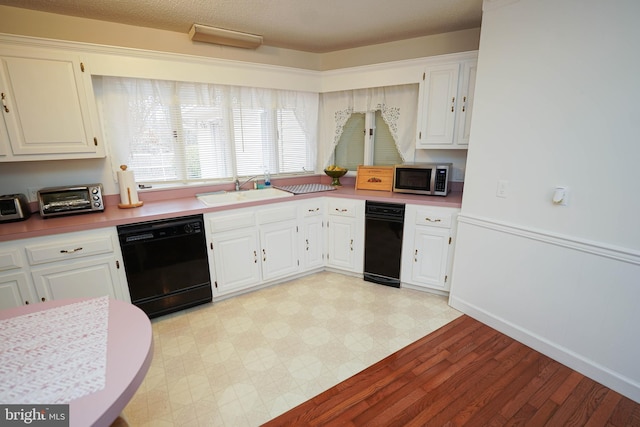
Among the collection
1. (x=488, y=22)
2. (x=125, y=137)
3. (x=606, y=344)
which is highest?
(x=488, y=22)

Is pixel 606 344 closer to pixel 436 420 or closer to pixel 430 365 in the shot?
pixel 430 365

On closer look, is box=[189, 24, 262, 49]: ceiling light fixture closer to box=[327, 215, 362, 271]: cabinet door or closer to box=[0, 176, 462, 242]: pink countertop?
box=[0, 176, 462, 242]: pink countertop

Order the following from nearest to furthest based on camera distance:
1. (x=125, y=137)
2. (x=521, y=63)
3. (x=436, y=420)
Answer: (x=436, y=420), (x=521, y=63), (x=125, y=137)

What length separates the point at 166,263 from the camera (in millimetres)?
2496

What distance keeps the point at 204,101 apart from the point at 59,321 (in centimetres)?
240

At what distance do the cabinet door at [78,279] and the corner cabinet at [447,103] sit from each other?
3002mm

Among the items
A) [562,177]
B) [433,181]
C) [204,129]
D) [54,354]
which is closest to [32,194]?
[204,129]

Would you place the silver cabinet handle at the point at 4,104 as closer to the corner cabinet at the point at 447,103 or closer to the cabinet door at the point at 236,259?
the cabinet door at the point at 236,259

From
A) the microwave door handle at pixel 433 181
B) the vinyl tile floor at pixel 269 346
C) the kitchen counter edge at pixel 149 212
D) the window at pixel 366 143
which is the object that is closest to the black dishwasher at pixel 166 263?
the kitchen counter edge at pixel 149 212

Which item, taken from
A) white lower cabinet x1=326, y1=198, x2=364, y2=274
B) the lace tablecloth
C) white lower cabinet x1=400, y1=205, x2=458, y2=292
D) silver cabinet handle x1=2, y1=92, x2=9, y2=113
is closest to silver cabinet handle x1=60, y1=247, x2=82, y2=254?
silver cabinet handle x1=2, y1=92, x2=9, y2=113

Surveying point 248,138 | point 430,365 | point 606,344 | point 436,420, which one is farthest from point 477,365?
point 248,138

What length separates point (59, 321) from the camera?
113cm

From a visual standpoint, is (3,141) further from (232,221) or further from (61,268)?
(232,221)

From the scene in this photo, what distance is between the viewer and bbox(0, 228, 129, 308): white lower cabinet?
2016mm
